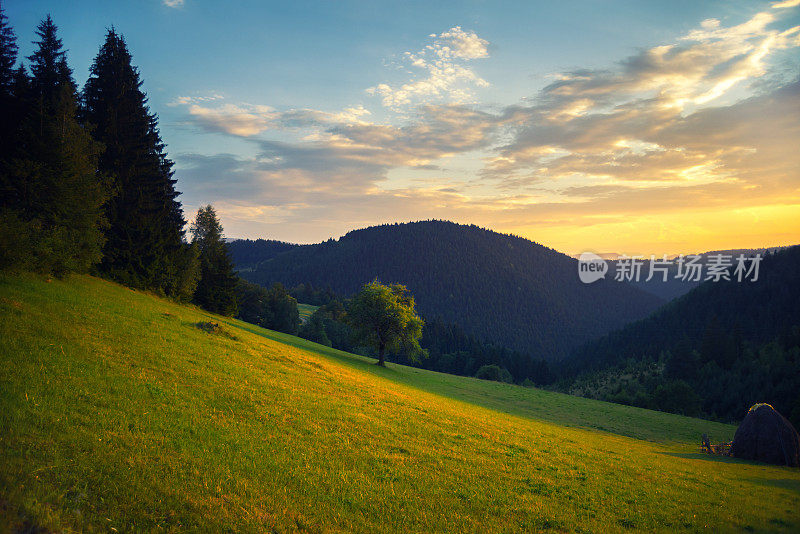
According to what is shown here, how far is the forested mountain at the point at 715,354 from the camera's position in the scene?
95.9m

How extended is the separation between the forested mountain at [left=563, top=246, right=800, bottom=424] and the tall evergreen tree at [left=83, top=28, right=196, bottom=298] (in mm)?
86351

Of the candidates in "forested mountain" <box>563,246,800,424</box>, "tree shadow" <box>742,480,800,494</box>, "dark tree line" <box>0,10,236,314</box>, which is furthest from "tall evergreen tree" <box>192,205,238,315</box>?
"forested mountain" <box>563,246,800,424</box>

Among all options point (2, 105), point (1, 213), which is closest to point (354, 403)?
point (1, 213)

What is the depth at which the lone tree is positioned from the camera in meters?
55.7

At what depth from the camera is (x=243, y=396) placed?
15.3 m

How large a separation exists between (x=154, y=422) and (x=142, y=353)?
25.3 ft

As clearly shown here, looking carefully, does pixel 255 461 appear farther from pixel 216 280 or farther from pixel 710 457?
pixel 216 280

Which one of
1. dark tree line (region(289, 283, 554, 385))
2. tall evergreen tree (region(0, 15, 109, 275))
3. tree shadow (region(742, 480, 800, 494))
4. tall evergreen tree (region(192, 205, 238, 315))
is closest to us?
tree shadow (region(742, 480, 800, 494))

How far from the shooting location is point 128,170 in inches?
1542

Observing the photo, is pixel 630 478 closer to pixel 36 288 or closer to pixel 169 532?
pixel 169 532

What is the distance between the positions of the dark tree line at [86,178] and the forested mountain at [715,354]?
8554 centimetres

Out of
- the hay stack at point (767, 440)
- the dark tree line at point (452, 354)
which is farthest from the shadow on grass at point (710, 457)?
the dark tree line at point (452, 354)

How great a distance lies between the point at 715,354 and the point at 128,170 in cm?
16717

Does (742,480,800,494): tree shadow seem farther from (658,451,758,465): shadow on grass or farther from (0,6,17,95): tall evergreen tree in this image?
(0,6,17,95): tall evergreen tree
